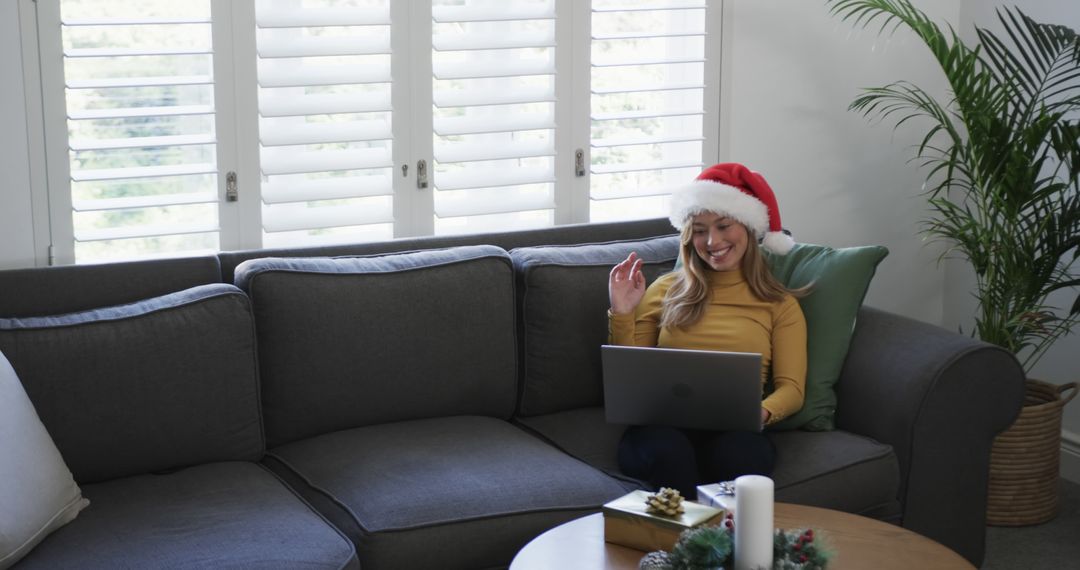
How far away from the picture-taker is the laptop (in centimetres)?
235

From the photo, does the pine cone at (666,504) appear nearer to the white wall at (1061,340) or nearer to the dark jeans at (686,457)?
the dark jeans at (686,457)

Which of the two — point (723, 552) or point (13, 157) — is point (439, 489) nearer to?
point (723, 552)

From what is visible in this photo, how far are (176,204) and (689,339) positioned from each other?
1.23 meters

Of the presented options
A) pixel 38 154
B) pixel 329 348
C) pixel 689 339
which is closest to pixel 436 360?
pixel 329 348

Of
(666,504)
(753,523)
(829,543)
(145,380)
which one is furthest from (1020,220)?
(145,380)

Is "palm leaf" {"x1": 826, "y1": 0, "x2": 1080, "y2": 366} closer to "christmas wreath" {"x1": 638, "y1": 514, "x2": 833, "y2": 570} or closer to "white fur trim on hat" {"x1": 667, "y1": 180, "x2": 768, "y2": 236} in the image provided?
"white fur trim on hat" {"x1": 667, "y1": 180, "x2": 768, "y2": 236}

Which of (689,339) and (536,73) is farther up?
(536,73)

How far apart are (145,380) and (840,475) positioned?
1446 mm

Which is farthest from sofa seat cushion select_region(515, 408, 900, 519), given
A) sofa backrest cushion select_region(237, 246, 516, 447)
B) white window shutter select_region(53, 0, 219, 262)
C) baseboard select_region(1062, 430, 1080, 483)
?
baseboard select_region(1062, 430, 1080, 483)

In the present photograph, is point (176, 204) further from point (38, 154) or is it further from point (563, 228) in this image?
point (563, 228)

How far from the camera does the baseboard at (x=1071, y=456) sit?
3.48 meters

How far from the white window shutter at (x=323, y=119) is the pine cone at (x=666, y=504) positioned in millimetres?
1323

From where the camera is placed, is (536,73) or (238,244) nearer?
(238,244)

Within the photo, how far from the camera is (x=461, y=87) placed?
3.15 meters
